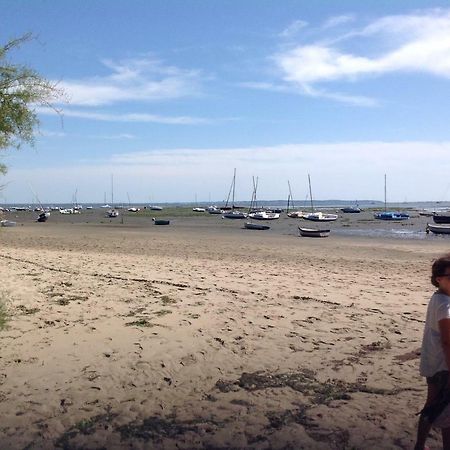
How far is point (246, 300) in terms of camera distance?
1015 cm

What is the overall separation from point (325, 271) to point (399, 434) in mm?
11664

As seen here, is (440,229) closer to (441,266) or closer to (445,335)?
(441,266)

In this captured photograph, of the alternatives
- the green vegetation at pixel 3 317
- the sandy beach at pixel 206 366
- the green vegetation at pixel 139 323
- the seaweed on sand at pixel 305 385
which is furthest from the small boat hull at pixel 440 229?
the green vegetation at pixel 3 317

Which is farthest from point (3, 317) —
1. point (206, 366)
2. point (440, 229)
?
point (440, 229)

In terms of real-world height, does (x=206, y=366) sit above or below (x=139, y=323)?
below

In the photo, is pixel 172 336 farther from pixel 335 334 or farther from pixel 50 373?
pixel 335 334

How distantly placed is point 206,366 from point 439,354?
134 inches

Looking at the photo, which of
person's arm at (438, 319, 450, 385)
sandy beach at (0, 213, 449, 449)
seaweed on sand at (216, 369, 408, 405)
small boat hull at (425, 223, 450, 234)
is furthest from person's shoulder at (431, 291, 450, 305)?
small boat hull at (425, 223, 450, 234)

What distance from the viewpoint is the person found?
3.64 metres

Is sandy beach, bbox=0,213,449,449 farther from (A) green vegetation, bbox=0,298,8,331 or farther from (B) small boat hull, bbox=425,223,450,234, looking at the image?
(B) small boat hull, bbox=425,223,450,234

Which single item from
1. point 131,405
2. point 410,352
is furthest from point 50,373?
point 410,352

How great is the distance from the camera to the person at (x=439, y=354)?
3639mm

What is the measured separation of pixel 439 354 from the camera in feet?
12.6

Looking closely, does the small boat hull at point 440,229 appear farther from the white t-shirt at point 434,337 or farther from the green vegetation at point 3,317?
the white t-shirt at point 434,337
